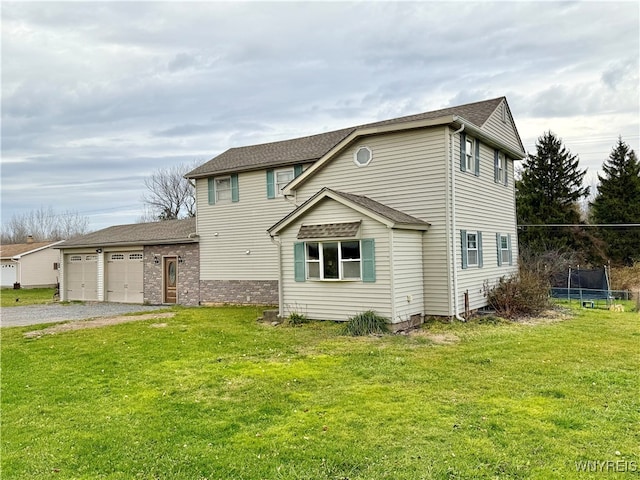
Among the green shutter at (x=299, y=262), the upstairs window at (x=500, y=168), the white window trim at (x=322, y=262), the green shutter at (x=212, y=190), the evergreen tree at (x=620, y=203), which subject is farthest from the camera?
the evergreen tree at (x=620, y=203)

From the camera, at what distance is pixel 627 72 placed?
1316 centimetres

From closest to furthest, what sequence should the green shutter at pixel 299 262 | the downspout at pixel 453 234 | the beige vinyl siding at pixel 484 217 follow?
the downspout at pixel 453 234 → the green shutter at pixel 299 262 → the beige vinyl siding at pixel 484 217

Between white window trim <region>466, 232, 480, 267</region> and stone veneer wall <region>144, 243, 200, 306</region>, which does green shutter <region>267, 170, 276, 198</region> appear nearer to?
stone veneer wall <region>144, 243, 200, 306</region>

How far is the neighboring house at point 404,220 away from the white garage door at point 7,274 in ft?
89.8

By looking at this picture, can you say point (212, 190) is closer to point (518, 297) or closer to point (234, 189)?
point (234, 189)

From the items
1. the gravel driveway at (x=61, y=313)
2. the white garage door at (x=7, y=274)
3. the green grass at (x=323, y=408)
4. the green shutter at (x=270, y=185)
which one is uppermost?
the green shutter at (x=270, y=185)

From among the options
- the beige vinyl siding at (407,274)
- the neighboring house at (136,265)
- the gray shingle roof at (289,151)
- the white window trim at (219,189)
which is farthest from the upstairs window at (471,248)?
the neighboring house at (136,265)

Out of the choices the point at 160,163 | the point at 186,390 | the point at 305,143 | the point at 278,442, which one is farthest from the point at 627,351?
the point at 160,163

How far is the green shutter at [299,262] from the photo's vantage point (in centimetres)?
1195

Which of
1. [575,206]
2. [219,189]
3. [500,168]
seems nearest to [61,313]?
[219,189]

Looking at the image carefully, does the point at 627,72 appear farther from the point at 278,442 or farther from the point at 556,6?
the point at 278,442

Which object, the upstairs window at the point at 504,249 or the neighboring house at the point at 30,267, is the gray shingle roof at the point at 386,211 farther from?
the neighboring house at the point at 30,267

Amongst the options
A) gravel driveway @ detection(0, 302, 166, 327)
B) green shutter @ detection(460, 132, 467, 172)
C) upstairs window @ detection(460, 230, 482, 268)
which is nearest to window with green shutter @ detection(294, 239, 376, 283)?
upstairs window @ detection(460, 230, 482, 268)

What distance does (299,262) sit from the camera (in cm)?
1198
